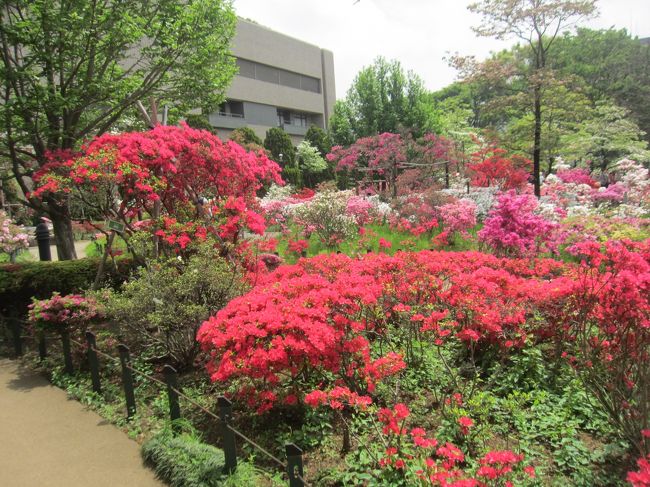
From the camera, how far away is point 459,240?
1095 cm

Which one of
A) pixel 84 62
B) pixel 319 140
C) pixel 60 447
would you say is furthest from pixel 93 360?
pixel 319 140

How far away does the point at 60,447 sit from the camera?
3953 millimetres

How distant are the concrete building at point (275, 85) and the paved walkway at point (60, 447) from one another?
31256mm

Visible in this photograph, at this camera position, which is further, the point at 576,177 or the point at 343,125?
the point at 343,125

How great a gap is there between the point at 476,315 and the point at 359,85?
3182 centimetres

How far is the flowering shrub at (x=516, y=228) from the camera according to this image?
785 cm

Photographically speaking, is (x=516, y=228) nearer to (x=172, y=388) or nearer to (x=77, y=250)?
(x=172, y=388)

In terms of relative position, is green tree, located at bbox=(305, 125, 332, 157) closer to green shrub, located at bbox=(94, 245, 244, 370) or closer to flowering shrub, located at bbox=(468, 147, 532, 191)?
flowering shrub, located at bbox=(468, 147, 532, 191)

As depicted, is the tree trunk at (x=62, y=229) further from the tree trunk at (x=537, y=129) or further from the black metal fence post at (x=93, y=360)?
the tree trunk at (x=537, y=129)

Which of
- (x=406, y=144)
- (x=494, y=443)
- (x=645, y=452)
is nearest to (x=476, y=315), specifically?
(x=494, y=443)

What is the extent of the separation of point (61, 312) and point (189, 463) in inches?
136

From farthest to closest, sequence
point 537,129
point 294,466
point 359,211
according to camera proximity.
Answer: point 537,129, point 359,211, point 294,466

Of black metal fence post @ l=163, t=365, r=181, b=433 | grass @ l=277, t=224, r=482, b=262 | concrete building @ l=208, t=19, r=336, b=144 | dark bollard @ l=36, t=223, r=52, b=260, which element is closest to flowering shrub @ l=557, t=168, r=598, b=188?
grass @ l=277, t=224, r=482, b=262

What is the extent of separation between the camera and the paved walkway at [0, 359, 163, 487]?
3488 millimetres
